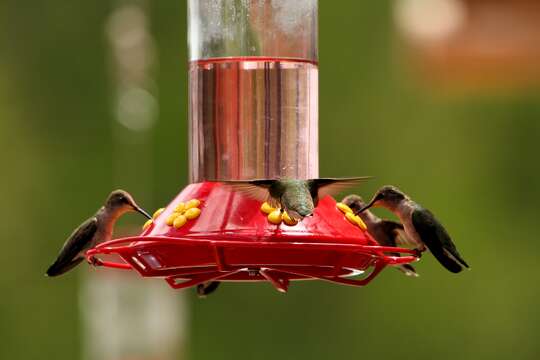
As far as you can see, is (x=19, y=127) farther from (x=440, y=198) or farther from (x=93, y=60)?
(x=440, y=198)

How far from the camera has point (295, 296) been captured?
15359 mm

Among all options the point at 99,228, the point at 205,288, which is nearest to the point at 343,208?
the point at 205,288

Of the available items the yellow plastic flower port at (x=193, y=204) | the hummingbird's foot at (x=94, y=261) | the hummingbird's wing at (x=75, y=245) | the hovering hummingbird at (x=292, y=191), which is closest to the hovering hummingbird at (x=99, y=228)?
the hummingbird's wing at (x=75, y=245)

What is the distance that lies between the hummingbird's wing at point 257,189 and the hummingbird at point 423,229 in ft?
1.83

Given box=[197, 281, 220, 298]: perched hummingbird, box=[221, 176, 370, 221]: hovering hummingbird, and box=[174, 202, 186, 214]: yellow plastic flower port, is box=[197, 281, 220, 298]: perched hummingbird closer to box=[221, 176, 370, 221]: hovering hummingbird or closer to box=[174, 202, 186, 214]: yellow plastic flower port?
box=[174, 202, 186, 214]: yellow plastic flower port

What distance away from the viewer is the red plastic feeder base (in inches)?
197

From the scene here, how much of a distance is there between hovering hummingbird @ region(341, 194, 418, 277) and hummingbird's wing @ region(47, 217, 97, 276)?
0.99 meters

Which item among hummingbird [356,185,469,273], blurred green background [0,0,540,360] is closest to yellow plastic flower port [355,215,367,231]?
hummingbird [356,185,469,273]

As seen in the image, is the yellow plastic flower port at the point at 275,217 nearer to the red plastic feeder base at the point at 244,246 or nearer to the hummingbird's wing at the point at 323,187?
the red plastic feeder base at the point at 244,246

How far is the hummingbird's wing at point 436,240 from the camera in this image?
563cm

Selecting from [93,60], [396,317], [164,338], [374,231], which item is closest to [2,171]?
[93,60]

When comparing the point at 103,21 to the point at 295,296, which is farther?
the point at 103,21

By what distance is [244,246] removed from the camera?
4965 mm

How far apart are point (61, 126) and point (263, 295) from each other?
2.87m
